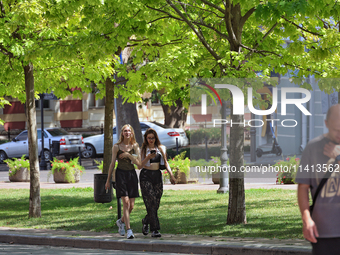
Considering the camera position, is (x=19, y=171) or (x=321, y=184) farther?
(x=19, y=171)

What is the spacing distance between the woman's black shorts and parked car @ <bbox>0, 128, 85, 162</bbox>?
18.4m

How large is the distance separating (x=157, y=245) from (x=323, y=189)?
4.59m

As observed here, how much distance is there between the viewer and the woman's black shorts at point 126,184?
915 centimetres

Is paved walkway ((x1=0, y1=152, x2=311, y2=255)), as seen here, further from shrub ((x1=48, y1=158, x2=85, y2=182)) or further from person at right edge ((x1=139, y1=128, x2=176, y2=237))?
shrub ((x1=48, y1=158, x2=85, y2=182))

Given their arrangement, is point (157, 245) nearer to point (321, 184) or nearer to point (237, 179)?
point (237, 179)

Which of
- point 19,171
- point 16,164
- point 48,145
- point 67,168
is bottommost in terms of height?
point 19,171

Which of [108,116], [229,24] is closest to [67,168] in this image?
[108,116]

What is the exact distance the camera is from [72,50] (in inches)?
387

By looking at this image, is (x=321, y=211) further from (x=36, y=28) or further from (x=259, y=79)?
(x=36, y=28)

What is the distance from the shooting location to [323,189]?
13.9 feet

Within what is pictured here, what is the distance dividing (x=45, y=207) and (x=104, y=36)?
209 inches

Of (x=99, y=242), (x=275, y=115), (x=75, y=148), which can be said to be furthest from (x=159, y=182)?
(x=75, y=148)

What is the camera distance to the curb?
7520 millimetres

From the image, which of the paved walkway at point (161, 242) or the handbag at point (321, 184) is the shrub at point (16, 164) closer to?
the paved walkway at point (161, 242)
